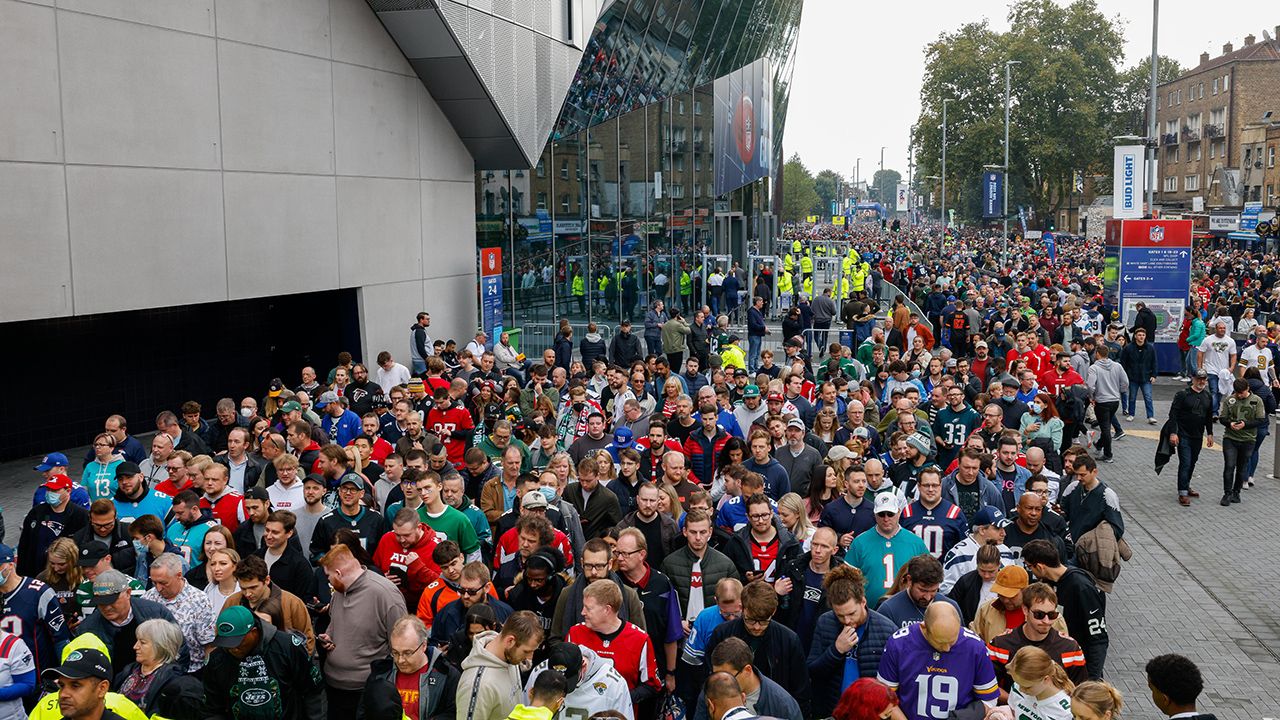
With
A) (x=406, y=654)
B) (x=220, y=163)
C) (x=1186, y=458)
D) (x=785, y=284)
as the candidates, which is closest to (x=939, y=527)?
(x=406, y=654)

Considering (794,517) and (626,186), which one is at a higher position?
(626,186)

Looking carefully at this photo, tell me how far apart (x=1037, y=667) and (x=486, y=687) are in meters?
2.55

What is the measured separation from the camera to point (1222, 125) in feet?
305

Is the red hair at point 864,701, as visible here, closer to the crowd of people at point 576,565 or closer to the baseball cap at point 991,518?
the crowd of people at point 576,565

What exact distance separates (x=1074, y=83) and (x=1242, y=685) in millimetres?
87299

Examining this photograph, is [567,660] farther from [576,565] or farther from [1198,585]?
[1198,585]

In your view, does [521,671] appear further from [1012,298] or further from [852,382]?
[1012,298]

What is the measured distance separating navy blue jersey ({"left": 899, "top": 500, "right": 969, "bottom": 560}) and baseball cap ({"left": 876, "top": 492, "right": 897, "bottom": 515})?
3.27ft

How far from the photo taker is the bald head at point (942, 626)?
18.7 feet

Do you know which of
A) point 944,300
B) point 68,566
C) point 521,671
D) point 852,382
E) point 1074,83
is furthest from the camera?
point 1074,83

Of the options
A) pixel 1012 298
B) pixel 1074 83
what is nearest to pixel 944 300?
pixel 1012 298

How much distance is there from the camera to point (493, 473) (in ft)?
32.7

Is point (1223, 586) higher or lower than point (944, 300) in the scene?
lower

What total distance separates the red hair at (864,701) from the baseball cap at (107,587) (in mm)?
4066
